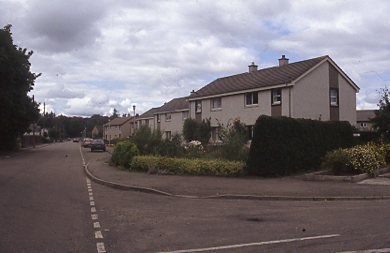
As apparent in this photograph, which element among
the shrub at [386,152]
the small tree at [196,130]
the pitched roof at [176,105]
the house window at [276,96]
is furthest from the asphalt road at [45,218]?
the pitched roof at [176,105]

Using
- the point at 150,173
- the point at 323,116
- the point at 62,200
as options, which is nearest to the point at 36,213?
the point at 62,200

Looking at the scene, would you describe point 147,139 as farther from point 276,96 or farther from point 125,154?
point 276,96

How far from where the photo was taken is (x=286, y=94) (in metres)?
35.9

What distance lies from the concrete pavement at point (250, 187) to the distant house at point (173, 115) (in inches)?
1408

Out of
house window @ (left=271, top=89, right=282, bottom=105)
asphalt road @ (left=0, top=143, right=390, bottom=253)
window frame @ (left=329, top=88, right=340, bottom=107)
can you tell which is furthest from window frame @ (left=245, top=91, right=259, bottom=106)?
asphalt road @ (left=0, top=143, right=390, bottom=253)

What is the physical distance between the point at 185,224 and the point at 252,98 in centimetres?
2910

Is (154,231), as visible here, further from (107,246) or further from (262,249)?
(262,249)

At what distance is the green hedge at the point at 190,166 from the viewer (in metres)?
21.8

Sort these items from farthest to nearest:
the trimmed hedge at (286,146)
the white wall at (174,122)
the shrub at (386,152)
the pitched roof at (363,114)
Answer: the pitched roof at (363,114) → the white wall at (174,122) → the shrub at (386,152) → the trimmed hedge at (286,146)

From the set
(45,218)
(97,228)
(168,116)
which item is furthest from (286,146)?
(168,116)

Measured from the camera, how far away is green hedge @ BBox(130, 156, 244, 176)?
71.6ft

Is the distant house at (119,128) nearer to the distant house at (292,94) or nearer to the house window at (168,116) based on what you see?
the house window at (168,116)

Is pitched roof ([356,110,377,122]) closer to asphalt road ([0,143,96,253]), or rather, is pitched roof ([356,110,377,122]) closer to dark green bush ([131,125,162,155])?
dark green bush ([131,125,162,155])

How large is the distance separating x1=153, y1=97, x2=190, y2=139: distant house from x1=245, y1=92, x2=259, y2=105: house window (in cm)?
1757
